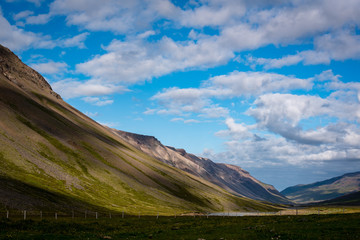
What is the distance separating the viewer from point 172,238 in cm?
3081

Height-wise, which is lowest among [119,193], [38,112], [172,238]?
[119,193]

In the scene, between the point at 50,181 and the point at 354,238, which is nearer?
the point at 354,238

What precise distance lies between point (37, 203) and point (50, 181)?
36.3 metres

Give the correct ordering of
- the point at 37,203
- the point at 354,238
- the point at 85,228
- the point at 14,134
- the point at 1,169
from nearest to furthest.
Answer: the point at 354,238 → the point at 85,228 → the point at 37,203 → the point at 1,169 → the point at 14,134

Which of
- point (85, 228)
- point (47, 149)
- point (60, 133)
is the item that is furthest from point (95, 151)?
point (85, 228)

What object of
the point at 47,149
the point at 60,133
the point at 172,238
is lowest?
the point at 172,238

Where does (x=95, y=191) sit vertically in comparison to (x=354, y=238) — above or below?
below

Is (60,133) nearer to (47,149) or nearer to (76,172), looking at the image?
(47,149)

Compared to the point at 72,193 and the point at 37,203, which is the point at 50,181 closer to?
the point at 72,193

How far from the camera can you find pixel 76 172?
14100 centimetres

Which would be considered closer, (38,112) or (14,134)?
(14,134)

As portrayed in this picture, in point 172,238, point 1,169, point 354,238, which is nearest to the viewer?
point 354,238

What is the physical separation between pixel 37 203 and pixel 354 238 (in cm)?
7880

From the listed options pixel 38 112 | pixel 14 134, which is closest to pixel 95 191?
pixel 14 134
